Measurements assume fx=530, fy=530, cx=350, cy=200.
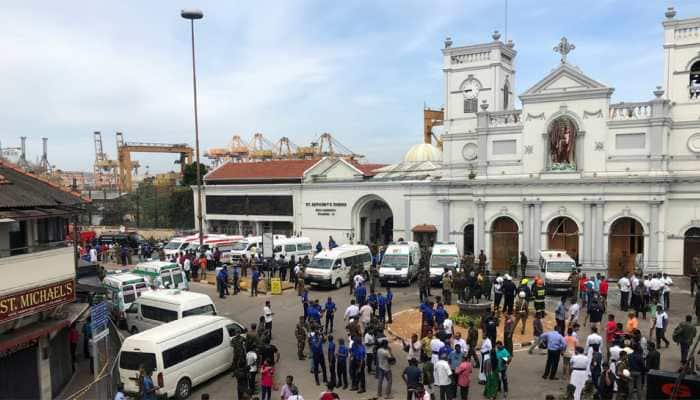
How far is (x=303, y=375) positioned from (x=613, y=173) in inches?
875

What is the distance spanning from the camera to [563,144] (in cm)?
3038

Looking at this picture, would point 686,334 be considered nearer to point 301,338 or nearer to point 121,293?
point 301,338

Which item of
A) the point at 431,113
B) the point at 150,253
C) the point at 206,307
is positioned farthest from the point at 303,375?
the point at 431,113

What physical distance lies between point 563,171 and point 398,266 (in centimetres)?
1138

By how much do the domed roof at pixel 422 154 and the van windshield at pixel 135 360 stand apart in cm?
3931

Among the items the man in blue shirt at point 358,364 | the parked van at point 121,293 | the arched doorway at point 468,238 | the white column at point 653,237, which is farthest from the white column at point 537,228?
the parked van at point 121,293

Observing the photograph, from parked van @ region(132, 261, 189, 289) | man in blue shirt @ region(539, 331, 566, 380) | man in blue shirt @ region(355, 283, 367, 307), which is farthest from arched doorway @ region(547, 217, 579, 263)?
parked van @ region(132, 261, 189, 289)

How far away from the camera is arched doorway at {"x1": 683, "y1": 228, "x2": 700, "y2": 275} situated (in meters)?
28.3

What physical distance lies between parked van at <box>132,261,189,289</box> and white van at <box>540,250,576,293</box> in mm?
17018

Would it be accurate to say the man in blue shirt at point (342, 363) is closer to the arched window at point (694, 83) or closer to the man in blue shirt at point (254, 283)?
the man in blue shirt at point (254, 283)

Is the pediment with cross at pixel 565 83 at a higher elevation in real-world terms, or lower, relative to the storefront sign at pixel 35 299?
higher

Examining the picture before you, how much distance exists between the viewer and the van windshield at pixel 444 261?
26889 mm

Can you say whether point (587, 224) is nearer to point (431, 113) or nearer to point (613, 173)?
point (613, 173)

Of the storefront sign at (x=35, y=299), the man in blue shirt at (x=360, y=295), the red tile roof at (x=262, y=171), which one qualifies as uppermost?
the red tile roof at (x=262, y=171)
